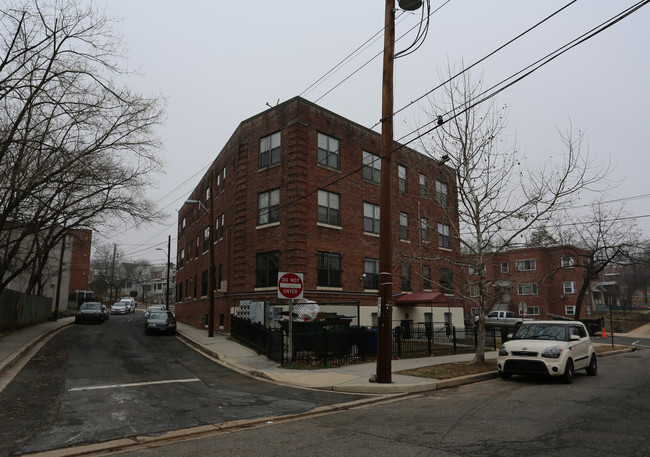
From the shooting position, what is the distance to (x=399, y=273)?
2777 cm

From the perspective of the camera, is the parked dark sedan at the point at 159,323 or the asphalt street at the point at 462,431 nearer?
the asphalt street at the point at 462,431

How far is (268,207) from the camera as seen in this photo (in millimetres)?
23312

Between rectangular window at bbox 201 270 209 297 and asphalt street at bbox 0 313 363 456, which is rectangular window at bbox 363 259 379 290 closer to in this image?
rectangular window at bbox 201 270 209 297

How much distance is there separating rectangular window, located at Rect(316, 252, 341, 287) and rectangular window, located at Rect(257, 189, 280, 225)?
10.1 ft

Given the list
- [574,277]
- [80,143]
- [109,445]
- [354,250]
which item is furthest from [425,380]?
[574,277]

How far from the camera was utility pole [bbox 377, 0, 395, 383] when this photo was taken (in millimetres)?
10977

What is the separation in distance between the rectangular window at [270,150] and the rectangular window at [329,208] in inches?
121

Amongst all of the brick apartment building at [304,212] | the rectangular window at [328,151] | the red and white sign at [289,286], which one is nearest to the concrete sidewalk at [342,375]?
the red and white sign at [289,286]

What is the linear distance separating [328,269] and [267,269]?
10.6ft

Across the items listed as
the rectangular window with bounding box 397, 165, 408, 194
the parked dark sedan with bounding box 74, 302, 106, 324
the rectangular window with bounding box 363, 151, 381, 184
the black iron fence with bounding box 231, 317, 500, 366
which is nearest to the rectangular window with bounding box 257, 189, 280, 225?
the rectangular window with bounding box 363, 151, 381, 184

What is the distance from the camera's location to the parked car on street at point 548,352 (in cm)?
1143

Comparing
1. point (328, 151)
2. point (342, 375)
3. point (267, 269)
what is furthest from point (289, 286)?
point (328, 151)

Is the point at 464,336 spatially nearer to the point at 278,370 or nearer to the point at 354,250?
the point at 354,250

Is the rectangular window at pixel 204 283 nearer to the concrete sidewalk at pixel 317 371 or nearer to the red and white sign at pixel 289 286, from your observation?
the concrete sidewalk at pixel 317 371
